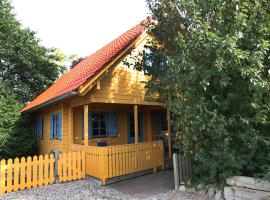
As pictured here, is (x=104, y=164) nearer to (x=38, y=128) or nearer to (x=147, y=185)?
(x=147, y=185)

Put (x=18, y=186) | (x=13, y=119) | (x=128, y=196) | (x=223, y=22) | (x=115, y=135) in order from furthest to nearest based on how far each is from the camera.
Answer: (x=13, y=119)
(x=115, y=135)
(x=18, y=186)
(x=128, y=196)
(x=223, y=22)

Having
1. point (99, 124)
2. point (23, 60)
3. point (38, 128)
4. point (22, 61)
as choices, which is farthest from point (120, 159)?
point (22, 61)

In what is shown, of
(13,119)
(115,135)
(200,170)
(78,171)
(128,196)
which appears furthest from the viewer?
(13,119)

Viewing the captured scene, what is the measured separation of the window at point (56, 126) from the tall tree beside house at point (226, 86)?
655 cm

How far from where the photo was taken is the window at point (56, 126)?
1082 cm

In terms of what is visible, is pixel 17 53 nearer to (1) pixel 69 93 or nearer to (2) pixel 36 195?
(1) pixel 69 93

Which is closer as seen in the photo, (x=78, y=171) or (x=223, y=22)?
(x=223, y=22)

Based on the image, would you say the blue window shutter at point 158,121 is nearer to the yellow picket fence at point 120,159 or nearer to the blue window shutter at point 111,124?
the blue window shutter at point 111,124

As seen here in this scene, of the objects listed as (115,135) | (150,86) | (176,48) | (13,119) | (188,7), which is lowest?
(115,135)

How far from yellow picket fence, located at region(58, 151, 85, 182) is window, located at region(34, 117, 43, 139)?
6523 mm

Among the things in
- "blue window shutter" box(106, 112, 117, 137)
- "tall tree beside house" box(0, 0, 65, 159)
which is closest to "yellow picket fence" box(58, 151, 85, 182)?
"blue window shutter" box(106, 112, 117, 137)

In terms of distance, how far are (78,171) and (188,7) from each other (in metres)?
6.36

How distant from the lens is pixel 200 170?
20.4 feet

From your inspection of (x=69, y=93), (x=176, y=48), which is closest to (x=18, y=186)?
(x=69, y=93)
